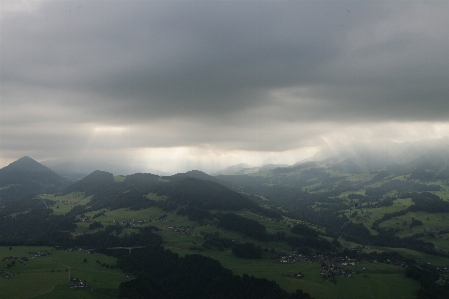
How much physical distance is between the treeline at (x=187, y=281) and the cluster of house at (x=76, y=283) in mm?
11485

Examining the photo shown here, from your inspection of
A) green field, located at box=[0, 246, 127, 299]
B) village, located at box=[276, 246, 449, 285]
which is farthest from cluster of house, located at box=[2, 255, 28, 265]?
village, located at box=[276, 246, 449, 285]

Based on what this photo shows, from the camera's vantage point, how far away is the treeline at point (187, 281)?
3765 inches

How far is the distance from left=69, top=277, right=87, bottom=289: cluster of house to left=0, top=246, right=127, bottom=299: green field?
1343 millimetres

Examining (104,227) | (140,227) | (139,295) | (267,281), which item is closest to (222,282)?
(267,281)

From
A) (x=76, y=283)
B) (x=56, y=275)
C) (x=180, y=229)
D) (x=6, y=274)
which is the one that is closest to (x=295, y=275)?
(x=76, y=283)

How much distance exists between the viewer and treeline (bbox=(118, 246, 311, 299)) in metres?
95.6

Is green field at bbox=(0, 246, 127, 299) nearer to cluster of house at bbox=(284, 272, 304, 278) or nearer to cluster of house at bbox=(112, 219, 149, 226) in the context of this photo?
cluster of house at bbox=(112, 219, 149, 226)

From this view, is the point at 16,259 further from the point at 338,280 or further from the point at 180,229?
the point at 338,280

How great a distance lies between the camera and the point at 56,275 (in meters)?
104

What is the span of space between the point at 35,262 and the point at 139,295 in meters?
46.1

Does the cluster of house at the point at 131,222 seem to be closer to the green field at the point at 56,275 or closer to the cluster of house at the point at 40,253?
the green field at the point at 56,275

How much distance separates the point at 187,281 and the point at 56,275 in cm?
4129

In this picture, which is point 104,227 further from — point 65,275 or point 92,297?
point 92,297

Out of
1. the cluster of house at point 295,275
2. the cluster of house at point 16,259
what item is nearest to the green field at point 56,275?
the cluster of house at point 16,259
